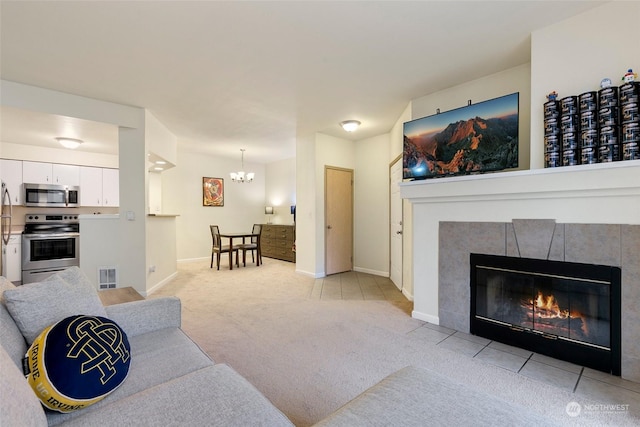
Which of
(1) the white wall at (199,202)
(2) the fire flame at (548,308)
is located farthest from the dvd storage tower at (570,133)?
(1) the white wall at (199,202)

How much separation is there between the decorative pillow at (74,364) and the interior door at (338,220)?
163 inches

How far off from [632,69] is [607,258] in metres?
1.31

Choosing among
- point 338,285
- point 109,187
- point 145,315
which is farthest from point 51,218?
point 338,285

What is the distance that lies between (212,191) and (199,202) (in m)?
0.43

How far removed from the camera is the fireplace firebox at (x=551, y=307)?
2.03 m

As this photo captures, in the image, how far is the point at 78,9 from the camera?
201 centimetres

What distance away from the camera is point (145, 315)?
173cm

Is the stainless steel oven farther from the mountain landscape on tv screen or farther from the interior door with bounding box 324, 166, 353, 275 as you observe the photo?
the mountain landscape on tv screen

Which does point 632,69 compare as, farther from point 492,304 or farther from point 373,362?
point 373,362

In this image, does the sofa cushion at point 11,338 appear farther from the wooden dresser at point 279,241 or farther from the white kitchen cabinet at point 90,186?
the wooden dresser at point 279,241

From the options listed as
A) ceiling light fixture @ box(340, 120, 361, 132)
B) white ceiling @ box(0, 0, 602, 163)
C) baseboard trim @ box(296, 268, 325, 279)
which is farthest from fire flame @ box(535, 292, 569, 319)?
baseboard trim @ box(296, 268, 325, 279)

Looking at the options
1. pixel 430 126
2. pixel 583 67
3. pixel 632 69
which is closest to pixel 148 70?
pixel 430 126
